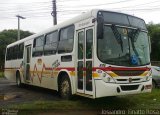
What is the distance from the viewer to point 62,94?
12.6 m

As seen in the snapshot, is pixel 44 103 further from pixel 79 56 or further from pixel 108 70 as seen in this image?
pixel 108 70

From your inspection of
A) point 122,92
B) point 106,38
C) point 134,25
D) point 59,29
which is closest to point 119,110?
point 122,92

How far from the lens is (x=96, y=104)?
11391mm

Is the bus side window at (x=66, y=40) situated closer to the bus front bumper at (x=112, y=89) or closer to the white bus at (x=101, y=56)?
the white bus at (x=101, y=56)

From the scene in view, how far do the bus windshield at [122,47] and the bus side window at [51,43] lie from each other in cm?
366

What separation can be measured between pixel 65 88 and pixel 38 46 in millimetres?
4201

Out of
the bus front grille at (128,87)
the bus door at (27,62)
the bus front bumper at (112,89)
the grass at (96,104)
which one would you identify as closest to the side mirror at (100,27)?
the bus front bumper at (112,89)

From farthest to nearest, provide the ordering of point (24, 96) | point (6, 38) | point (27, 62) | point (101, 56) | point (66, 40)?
point (6, 38) < point (27, 62) < point (24, 96) < point (66, 40) < point (101, 56)

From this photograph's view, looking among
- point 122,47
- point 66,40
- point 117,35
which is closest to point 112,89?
point 122,47

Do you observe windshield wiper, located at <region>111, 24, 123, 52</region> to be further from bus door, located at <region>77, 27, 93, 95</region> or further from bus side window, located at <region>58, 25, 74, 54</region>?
bus side window, located at <region>58, 25, 74, 54</region>

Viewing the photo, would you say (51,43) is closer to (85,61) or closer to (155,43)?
(85,61)

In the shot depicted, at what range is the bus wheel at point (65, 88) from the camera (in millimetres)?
12052

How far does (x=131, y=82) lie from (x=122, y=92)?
536 mm

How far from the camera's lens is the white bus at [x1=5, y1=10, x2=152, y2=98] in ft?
33.0
